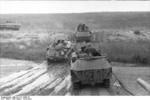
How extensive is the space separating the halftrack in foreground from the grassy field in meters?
2.32

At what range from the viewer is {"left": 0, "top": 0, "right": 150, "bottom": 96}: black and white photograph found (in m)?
11.3

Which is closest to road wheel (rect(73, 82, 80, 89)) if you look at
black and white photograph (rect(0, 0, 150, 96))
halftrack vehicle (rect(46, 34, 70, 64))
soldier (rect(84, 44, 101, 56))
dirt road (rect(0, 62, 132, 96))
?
black and white photograph (rect(0, 0, 150, 96))

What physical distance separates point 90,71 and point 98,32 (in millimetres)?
4815

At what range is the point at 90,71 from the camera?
37.3 ft

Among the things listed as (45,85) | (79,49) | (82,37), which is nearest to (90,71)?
(45,85)

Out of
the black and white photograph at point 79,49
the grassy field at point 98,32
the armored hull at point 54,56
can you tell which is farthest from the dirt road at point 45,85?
the armored hull at point 54,56

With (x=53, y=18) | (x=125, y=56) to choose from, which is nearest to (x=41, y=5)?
(x=53, y=18)

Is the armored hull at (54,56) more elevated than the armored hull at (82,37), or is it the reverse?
the armored hull at (82,37)

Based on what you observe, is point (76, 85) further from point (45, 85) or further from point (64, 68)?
point (64, 68)

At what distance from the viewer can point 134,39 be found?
14.1 metres

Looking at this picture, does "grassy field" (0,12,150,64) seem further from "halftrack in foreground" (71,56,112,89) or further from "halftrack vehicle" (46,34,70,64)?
"halftrack in foreground" (71,56,112,89)

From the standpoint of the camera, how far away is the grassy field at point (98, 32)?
1262 cm

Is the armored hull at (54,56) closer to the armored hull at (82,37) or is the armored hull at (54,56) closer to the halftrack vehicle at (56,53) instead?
the halftrack vehicle at (56,53)

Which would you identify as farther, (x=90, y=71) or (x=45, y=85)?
(x=45, y=85)
